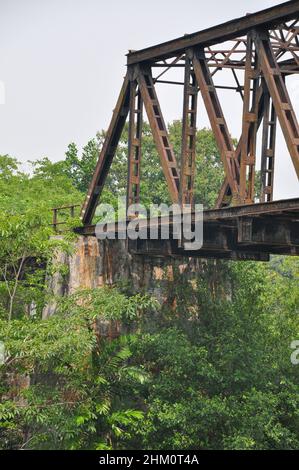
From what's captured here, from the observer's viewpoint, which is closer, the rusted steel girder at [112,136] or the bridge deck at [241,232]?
the bridge deck at [241,232]

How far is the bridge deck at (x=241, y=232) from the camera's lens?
22484 millimetres

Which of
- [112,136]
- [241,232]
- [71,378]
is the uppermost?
[112,136]

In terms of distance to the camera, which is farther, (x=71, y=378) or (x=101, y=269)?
(x=101, y=269)

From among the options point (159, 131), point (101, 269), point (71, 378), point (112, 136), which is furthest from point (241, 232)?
point (101, 269)

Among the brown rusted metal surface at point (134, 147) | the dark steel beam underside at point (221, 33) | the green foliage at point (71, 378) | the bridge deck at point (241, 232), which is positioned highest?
the dark steel beam underside at point (221, 33)

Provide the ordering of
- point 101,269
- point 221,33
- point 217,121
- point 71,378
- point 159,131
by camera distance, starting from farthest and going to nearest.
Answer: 1. point 101,269
2. point 71,378
3. point 159,131
4. point 221,33
5. point 217,121

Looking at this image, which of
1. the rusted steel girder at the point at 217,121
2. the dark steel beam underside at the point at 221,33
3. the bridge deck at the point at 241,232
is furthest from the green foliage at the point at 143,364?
the rusted steel girder at the point at 217,121

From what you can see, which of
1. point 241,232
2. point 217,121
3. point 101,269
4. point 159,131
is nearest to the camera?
point 241,232

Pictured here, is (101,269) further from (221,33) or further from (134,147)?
(221,33)

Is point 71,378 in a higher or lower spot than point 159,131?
lower

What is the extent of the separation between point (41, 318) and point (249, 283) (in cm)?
738

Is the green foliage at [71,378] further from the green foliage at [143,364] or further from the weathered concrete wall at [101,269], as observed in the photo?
the weathered concrete wall at [101,269]

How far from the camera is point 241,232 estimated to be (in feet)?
77.1

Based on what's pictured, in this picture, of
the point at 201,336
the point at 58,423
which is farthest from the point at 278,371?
the point at 58,423
